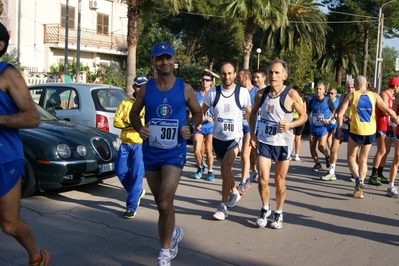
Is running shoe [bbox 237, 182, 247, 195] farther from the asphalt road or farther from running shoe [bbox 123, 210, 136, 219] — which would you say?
running shoe [bbox 123, 210, 136, 219]

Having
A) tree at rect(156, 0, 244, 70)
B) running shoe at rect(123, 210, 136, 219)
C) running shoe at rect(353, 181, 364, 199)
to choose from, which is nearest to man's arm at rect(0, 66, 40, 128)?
running shoe at rect(123, 210, 136, 219)

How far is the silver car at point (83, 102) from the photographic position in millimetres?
9844

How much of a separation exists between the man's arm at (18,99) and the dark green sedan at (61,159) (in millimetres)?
3356

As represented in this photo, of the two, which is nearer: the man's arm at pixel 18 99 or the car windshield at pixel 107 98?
the man's arm at pixel 18 99

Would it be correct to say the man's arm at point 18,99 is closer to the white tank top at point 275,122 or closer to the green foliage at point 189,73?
the white tank top at point 275,122

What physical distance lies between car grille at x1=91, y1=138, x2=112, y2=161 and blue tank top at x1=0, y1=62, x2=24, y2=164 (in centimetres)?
375

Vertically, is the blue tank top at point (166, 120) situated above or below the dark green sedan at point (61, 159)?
above

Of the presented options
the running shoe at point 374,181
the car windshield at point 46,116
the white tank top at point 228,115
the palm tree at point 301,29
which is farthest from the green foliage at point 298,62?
the white tank top at point 228,115

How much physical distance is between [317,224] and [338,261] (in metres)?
1.39

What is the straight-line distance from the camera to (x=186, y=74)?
34.0m

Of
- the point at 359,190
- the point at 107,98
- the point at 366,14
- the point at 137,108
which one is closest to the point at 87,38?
the point at 366,14

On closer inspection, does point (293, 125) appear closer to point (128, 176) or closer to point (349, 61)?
point (128, 176)

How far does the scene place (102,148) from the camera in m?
7.75

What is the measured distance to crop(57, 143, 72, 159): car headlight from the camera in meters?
7.13
